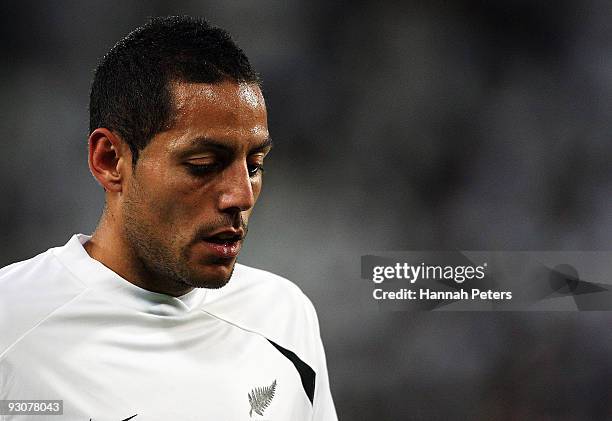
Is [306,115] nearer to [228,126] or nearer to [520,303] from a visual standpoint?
[520,303]

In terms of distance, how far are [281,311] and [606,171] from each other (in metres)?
1.17

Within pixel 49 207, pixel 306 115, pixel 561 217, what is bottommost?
pixel 561 217

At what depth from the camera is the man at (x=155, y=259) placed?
3.33ft

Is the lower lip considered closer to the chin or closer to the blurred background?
the chin

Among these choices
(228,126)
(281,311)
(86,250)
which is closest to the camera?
(228,126)

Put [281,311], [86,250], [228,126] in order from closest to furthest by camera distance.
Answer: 1. [228,126]
2. [86,250]
3. [281,311]

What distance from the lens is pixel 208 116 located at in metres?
1.00

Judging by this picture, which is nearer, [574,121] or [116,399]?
[116,399]

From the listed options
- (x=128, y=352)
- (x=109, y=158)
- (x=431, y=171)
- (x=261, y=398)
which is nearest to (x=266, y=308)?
(x=261, y=398)

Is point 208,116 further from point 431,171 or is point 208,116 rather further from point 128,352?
point 431,171

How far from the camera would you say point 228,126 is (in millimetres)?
1001

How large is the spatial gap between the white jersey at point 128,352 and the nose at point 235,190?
0.22 metres

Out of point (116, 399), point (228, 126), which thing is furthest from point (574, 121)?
point (116, 399)

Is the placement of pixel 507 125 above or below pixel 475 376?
above
